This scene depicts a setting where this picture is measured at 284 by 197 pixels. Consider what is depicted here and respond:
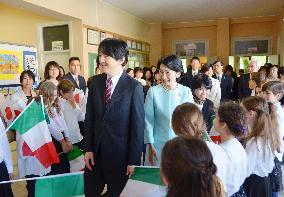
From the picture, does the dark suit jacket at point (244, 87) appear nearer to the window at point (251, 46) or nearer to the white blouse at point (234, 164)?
the white blouse at point (234, 164)

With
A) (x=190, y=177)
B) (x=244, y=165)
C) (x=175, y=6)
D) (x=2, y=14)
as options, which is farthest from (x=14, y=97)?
(x=175, y=6)

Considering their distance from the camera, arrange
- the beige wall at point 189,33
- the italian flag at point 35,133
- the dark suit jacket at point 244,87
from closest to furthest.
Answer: the italian flag at point 35,133 → the dark suit jacket at point 244,87 → the beige wall at point 189,33

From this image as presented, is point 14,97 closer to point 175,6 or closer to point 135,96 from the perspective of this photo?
point 135,96

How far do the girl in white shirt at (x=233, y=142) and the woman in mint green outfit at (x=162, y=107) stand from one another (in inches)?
22.5

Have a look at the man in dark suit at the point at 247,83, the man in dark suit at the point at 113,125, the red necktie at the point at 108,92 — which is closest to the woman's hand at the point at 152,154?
the man in dark suit at the point at 113,125

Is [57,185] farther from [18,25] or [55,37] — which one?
[18,25]

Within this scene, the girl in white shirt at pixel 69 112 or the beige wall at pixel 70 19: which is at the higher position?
the beige wall at pixel 70 19

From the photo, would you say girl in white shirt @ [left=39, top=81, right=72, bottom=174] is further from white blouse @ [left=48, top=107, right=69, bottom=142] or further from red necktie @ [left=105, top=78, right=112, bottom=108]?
red necktie @ [left=105, top=78, right=112, bottom=108]

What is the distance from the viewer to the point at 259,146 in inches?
80.0

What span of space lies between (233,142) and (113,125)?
0.73 metres

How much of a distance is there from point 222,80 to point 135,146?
4.05 m

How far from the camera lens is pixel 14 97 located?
3742mm

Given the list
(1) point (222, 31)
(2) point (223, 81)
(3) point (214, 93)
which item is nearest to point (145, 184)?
(3) point (214, 93)

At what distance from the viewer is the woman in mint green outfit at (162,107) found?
2242 millimetres
